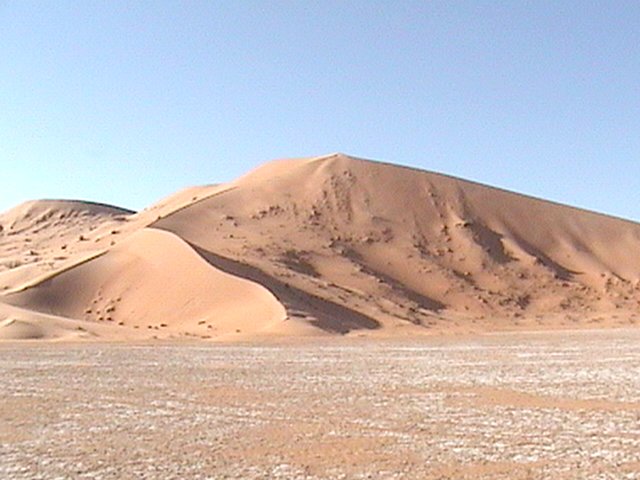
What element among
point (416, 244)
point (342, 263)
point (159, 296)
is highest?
point (416, 244)

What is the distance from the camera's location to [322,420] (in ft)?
47.3

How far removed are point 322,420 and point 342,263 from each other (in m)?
53.8

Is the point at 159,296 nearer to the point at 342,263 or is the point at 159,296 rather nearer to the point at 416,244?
the point at 342,263

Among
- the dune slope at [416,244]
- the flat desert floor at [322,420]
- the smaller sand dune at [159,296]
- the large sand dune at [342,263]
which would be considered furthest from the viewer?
the dune slope at [416,244]

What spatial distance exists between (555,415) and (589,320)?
Result: 5419 centimetres

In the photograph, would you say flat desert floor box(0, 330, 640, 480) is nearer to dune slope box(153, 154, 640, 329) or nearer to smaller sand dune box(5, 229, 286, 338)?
smaller sand dune box(5, 229, 286, 338)

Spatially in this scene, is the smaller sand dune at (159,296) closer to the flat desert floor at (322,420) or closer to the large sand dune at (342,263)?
the large sand dune at (342,263)

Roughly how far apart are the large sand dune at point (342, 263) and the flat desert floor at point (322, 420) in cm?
2375

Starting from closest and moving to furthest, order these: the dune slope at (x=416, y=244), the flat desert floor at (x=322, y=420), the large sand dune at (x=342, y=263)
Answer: the flat desert floor at (x=322, y=420)
the large sand dune at (x=342, y=263)
the dune slope at (x=416, y=244)

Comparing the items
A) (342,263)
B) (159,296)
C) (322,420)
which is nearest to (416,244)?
(342,263)

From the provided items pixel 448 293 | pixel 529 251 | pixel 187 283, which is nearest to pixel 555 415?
pixel 187 283

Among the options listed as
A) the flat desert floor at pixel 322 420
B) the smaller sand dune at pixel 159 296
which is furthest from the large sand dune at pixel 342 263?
the flat desert floor at pixel 322 420

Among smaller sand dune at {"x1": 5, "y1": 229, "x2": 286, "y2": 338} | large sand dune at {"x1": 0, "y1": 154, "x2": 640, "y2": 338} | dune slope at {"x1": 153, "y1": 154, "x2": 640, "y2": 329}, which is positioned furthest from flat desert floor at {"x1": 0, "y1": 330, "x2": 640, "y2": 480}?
dune slope at {"x1": 153, "y1": 154, "x2": 640, "y2": 329}

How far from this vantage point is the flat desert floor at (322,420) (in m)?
10.5
